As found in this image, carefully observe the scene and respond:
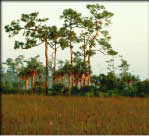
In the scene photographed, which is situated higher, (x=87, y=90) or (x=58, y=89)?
(x=58, y=89)

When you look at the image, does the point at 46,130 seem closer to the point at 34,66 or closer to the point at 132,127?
the point at 132,127

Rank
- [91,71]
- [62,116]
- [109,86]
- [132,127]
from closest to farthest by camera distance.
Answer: [132,127], [62,116], [109,86], [91,71]

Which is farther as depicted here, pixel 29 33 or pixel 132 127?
pixel 29 33

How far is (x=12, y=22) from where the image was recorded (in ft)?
89.1

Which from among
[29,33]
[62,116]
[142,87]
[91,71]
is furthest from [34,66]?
[62,116]

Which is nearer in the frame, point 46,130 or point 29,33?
point 46,130

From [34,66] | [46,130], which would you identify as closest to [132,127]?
[46,130]

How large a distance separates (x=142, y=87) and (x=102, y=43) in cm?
1027

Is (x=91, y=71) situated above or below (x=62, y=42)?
below

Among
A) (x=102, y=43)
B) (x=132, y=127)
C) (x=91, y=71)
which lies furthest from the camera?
(x=102, y=43)

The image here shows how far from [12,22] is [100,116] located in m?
22.9

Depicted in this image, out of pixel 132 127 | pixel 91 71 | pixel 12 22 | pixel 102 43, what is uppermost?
pixel 12 22

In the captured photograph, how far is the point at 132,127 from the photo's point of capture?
577 cm

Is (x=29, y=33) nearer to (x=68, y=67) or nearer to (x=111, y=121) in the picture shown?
(x=68, y=67)
